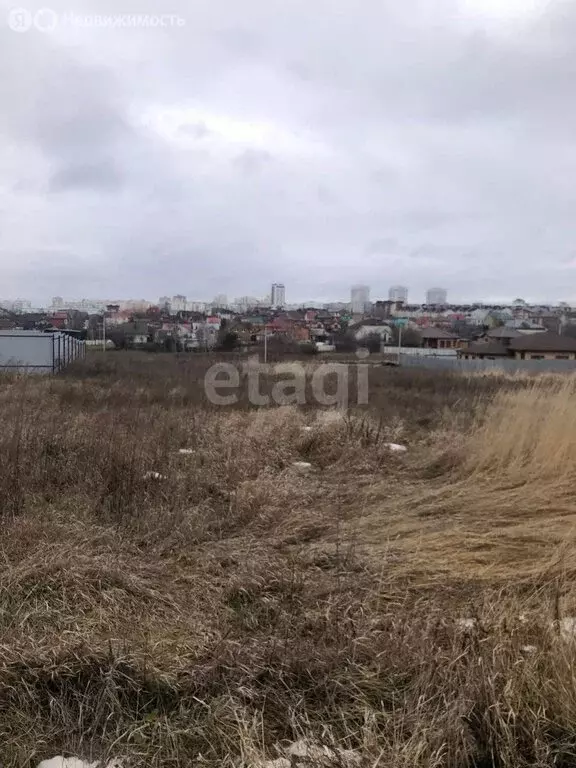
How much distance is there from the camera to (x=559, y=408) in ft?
20.1

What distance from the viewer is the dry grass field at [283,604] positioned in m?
1.75

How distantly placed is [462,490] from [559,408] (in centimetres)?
209


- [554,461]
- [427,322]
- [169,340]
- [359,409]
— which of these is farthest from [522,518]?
[427,322]

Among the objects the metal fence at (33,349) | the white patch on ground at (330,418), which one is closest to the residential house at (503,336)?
the metal fence at (33,349)

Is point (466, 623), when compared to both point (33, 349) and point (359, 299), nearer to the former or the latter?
point (33, 349)

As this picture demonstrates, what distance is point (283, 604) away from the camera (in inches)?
106

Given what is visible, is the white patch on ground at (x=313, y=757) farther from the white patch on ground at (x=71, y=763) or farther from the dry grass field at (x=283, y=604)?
the white patch on ground at (x=71, y=763)

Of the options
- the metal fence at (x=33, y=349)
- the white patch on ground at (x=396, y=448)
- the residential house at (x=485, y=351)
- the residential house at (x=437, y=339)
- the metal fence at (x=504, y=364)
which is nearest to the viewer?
the white patch on ground at (x=396, y=448)

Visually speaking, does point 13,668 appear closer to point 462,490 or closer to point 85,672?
point 85,672

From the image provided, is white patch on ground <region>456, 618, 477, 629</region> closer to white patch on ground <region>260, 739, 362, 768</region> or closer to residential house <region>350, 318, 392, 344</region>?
white patch on ground <region>260, 739, 362, 768</region>

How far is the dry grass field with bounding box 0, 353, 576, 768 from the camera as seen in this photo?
1.75 metres

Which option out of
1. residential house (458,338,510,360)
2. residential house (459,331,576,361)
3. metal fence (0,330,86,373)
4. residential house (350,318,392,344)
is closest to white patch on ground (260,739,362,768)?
metal fence (0,330,86,373)

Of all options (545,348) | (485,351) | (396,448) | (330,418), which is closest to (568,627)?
(396,448)

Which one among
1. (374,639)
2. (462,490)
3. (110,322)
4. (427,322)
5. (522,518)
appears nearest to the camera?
(374,639)
